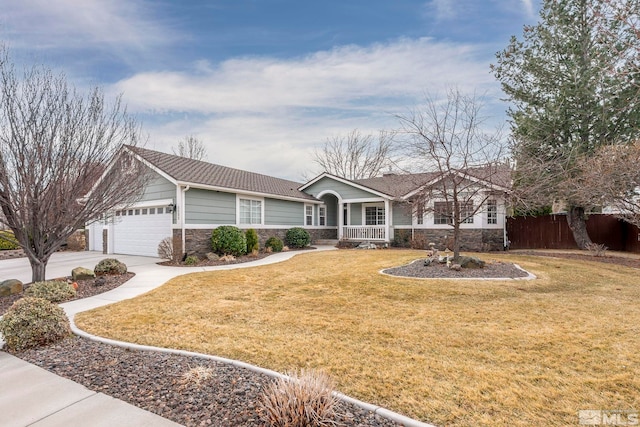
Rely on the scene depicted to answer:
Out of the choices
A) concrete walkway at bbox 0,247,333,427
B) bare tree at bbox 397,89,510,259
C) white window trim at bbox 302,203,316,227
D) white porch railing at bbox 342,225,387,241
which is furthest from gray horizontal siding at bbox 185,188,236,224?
concrete walkway at bbox 0,247,333,427

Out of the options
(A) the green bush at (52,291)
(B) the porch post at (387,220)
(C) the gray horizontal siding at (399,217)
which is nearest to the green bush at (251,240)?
(B) the porch post at (387,220)

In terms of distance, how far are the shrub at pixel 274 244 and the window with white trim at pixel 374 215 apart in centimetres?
634

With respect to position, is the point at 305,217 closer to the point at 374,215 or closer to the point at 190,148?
the point at 374,215

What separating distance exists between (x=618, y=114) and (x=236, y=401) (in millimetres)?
18150

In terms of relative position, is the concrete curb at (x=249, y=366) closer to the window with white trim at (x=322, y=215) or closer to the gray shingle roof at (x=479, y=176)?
the gray shingle roof at (x=479, y=176)

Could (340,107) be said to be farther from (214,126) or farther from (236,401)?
(236,401)

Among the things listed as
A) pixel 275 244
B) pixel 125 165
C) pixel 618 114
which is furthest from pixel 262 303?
pixel 618 114

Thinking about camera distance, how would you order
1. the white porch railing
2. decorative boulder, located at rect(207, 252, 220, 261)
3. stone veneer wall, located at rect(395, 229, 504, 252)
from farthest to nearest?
the white porch railing, stone veneer wall, located at rect(395, 229, 504, 252), decorative boulder, located at rect(207, 252, 220, 261)

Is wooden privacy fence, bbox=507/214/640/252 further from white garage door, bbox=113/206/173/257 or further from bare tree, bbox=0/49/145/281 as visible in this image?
bare tree, bbox=0/49/145/281

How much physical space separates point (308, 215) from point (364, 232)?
3.79 m

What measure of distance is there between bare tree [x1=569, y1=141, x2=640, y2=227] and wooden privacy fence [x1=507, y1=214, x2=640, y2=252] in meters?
4.42

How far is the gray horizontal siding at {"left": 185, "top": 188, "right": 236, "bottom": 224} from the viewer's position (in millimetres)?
13305

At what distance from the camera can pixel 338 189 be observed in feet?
67.9

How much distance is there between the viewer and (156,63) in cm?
1095
